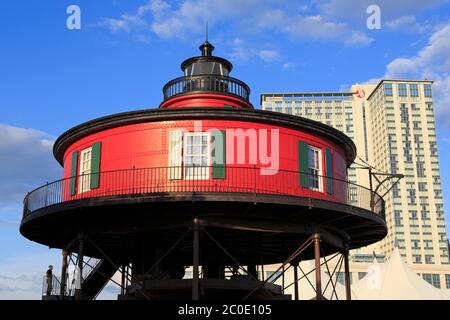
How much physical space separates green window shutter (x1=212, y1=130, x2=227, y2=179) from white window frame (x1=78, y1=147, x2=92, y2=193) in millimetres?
4669

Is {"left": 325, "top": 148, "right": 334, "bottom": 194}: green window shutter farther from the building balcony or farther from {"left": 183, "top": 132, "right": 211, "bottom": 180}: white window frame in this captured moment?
{"left": 183, "top": 132, "right": 211, "bottom": 180}: white window frame

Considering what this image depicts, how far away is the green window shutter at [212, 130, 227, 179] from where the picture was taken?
771 inches

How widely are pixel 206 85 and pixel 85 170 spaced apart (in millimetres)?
6284

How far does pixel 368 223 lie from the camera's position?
21828 mm

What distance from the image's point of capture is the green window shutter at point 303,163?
20.6m

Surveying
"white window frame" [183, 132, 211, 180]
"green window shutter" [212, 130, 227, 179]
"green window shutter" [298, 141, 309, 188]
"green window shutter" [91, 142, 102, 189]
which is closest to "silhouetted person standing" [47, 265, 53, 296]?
"green window shutter" [91, 142, 102, 189]

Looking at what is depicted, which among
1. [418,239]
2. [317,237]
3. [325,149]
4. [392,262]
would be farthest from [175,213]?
[418,239]

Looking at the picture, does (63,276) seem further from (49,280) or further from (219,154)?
(219,154)

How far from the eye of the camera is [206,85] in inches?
981

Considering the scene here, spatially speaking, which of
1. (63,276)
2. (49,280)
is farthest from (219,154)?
(49,280)

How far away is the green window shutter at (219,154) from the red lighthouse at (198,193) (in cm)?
3

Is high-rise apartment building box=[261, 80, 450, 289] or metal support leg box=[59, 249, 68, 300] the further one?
high-rise apartment building box=[261, 80, 450, 289]
